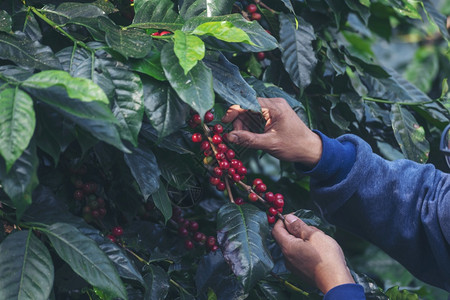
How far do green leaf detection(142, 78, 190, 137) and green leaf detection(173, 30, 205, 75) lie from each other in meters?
0.07

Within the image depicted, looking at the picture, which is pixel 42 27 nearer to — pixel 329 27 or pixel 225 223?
pixel 225 223

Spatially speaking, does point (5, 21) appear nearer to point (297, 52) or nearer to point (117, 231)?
point (117, 231)

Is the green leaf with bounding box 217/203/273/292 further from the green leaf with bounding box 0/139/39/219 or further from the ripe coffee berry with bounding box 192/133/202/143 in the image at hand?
the green leaf with bounding box 0/139/39/219

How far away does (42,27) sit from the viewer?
3.42 ft

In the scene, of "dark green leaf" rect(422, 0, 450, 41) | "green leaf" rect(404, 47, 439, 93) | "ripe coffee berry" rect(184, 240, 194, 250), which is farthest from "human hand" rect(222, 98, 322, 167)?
"green leaf" rect(404, 47, 439, 93)

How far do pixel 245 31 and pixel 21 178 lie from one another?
1.35ft

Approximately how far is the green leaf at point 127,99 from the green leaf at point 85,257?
0.54 ft

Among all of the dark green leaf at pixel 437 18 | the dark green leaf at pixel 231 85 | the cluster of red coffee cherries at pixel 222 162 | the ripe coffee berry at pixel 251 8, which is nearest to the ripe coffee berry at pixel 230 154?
the cluster of red coffee cherries at pixel 222 162

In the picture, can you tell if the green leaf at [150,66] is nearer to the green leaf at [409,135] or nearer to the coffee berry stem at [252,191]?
the coffee berry stem at [252,191]

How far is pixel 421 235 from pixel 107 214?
0.66 meters

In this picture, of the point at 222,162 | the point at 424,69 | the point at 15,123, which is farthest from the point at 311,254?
the point at 424,69

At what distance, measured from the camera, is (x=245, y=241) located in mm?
948

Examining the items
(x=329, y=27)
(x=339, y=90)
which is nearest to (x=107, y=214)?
(x=339, y=90)

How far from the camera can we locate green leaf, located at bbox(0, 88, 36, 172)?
0.69 m
